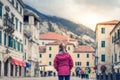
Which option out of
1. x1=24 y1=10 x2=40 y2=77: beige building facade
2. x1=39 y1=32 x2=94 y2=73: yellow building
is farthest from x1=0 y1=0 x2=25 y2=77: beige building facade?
x1=39 y1=32 x2=94 y2=73: yellow building

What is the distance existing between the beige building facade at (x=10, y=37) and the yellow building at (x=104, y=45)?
2433 cm

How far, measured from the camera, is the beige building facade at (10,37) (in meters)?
42.0

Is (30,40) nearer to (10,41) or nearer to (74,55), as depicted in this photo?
(10,41)

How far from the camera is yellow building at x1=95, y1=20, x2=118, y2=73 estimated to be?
248ft

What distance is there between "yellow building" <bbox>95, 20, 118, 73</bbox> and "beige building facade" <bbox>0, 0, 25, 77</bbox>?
2433 cm

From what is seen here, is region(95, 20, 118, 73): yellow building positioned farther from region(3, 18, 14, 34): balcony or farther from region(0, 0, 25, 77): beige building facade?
region(3, 18, 14, 34): balcony

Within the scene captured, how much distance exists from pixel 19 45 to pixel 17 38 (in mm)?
2743

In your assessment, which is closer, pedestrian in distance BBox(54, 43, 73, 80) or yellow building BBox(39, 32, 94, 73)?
pedestrian in distance BBox(54, 43, 73, 80)

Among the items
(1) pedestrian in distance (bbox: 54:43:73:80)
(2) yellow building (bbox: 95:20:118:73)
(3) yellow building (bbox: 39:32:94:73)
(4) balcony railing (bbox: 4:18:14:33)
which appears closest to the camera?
(1) pedestrian in distance (bbox: 54:43:73:80)

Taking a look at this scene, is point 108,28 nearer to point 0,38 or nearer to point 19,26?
point 19,26

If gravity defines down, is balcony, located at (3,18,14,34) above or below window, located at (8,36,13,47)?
above

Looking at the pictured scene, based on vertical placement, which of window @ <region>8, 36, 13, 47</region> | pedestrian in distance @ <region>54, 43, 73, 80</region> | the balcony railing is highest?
the balcony railing

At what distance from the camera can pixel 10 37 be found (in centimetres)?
4719

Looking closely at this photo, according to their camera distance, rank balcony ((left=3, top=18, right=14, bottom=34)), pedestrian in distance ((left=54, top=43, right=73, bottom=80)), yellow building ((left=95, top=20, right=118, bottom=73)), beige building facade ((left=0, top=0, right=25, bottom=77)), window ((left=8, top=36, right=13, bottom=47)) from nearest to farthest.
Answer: pedestrian in distance ((left=54, top=43, right=73, bottom=80)) < beige building facade ((left=0, top=0, right=25, bottom=77)) < balcony ((left=3, top=18, right=14, bottom=34)) < window ((left=8, top=36, right=13, bottom=47)) < yellow building ((left=95, top=20, right=118, bottom=73))
